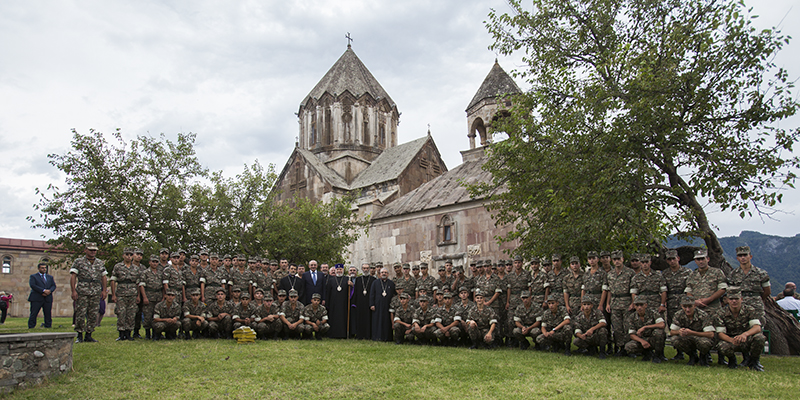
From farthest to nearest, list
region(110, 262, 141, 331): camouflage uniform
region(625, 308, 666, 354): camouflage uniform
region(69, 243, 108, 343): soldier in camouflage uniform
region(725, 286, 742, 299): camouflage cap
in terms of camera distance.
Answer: region(110, 262, 141, 331): camouflage uniform, region(69, 243, 108, 343): soldier in camouflage uniform, region(625, 308, 666, 354): camouflage uniform, region(725, 286, 742, 299): camouflage cap

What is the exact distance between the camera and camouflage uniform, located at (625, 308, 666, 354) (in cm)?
810

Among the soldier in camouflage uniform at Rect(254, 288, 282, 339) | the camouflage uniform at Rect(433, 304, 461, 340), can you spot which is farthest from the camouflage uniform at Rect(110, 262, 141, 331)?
the camouflage uniform at Rect(433, 304, 461, 340)

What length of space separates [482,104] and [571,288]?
17.4 metres

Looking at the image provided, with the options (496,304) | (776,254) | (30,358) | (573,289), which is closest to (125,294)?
(30,358)

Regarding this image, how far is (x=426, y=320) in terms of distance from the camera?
10977 mm

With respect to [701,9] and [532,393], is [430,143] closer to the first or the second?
[701,9]

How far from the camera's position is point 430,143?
106 ft

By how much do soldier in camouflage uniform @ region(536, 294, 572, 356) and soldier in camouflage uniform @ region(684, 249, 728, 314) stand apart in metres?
2.09

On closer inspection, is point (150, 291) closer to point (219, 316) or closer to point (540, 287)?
point (219, 316)

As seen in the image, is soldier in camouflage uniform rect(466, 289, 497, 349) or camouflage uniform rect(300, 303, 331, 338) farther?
camouflage uniform rect(300, 303, 331, 338)

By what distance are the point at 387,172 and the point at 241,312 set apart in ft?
63.4

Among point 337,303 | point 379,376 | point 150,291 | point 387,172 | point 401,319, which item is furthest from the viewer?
point 387,172

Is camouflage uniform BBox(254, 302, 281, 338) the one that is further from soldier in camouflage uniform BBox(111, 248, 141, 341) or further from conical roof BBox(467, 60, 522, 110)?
conical roof BBox(467, 60, 522, 110)

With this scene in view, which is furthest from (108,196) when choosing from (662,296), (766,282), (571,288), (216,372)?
(766,282)
